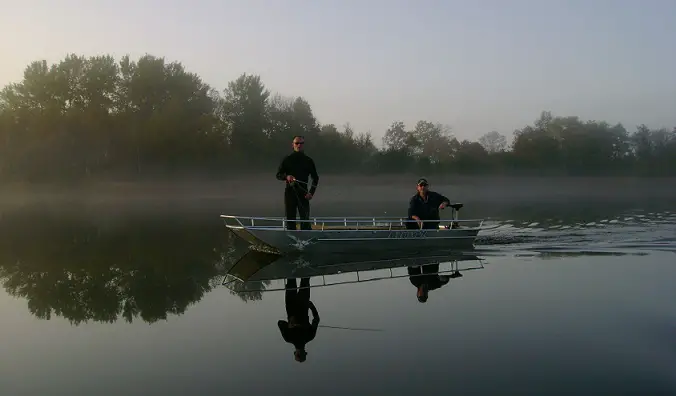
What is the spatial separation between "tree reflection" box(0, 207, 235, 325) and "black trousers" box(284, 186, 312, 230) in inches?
79.0

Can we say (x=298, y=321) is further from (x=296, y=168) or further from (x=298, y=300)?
(x=296, y=168)

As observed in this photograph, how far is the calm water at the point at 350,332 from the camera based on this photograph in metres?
5.76

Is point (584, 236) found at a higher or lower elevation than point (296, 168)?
lower

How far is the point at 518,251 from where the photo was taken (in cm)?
1558

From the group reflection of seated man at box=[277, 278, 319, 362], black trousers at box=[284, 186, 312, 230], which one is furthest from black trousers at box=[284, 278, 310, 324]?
black trousers at box=[284, 186, 312, 230]

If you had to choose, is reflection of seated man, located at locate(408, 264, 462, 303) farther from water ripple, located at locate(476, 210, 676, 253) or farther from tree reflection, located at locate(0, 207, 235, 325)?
water ripple, located at locate(476, 210, 676, 253)

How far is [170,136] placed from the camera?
63.8 m

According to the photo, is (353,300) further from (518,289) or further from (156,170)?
(156,170)

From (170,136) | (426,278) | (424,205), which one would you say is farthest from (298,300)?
(170,136)

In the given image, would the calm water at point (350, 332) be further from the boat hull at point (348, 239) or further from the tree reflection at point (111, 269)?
the boat hull at point (348, 239)

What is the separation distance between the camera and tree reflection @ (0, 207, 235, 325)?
918cm

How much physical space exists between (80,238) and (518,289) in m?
15.7

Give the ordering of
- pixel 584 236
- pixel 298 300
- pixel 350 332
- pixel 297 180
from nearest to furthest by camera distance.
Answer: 1. pixel 350 332
2. pixel 298 300
3. pixel 297 180
4. pixel 584 236

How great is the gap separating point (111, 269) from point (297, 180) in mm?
5021
